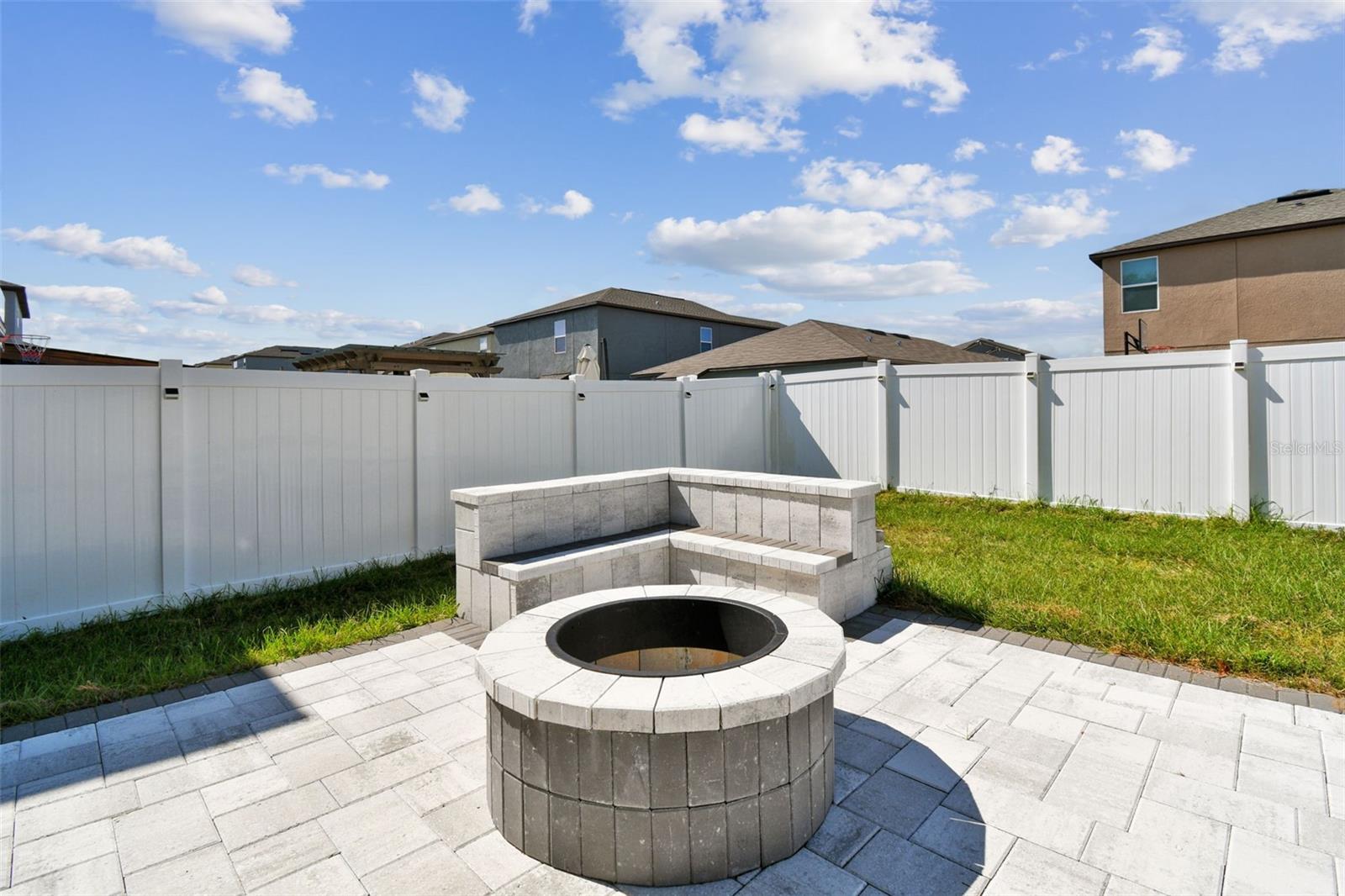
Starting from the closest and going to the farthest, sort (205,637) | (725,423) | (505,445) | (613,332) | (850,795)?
(850,795), (205,637), (505,445), (725,423), (613,332)

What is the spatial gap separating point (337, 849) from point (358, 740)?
91 cm

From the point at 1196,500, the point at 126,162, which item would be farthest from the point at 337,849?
the point at 1196,500

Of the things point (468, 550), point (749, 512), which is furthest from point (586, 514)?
point (749, 512)

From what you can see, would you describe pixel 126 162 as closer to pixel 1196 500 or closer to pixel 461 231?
pixel 461 231

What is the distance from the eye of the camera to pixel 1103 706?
11.4 feet

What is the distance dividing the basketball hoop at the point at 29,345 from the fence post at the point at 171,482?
4.25 meters

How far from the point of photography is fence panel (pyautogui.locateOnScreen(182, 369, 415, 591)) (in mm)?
5344

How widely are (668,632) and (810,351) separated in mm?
13895

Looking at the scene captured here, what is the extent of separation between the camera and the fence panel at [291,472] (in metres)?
5.34

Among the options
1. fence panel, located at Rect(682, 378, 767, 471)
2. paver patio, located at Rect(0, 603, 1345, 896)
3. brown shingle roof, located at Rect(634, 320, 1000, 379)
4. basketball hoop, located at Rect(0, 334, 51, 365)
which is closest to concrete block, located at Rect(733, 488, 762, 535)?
paver patio, located at Rect(0, 603, 1345, 896)

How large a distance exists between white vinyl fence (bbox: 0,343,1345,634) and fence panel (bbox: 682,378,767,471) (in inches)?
1.9

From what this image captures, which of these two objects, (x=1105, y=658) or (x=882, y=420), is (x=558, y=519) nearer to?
(x=1105, y=658)

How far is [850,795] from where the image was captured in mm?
2703

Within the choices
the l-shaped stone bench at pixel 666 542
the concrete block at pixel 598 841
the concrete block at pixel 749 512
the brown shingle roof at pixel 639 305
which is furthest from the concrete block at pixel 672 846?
the brown shingle roof at pixel 639 305
